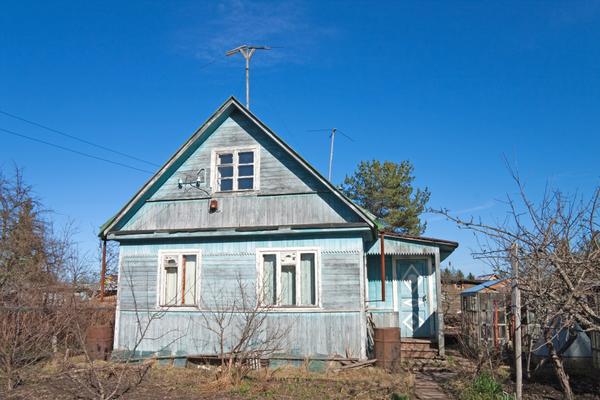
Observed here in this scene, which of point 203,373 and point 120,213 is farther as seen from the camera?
point 120,213

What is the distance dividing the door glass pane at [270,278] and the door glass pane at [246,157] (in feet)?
8.55

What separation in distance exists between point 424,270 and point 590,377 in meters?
5.78

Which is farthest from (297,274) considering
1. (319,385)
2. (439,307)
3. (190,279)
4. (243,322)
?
(439,307)

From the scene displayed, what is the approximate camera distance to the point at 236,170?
13.2m

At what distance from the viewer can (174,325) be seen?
1267 cm

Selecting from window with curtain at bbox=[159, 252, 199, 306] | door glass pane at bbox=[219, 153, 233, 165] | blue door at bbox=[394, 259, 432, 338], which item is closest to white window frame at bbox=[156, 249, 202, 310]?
window with curtain at bbox=[159, 252, 199, 306]

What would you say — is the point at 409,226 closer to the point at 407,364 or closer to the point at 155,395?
the point at 407,364

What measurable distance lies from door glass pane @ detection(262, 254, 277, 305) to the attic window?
1.95 metres

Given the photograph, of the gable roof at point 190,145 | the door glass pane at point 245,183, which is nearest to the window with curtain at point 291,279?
the door glass pane at point 245,183

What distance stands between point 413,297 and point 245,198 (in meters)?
6.45

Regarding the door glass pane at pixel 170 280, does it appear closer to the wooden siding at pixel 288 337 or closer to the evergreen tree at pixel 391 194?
the wooden siding at pixel 288 337

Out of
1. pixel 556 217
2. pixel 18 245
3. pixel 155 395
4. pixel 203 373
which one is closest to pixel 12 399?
pixel 155 395

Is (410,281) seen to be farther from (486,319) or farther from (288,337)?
(288,337)

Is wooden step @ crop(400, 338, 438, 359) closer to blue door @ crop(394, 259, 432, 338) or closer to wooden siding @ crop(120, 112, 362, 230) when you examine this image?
blue door @ crop(394, 259, 432, 338)
